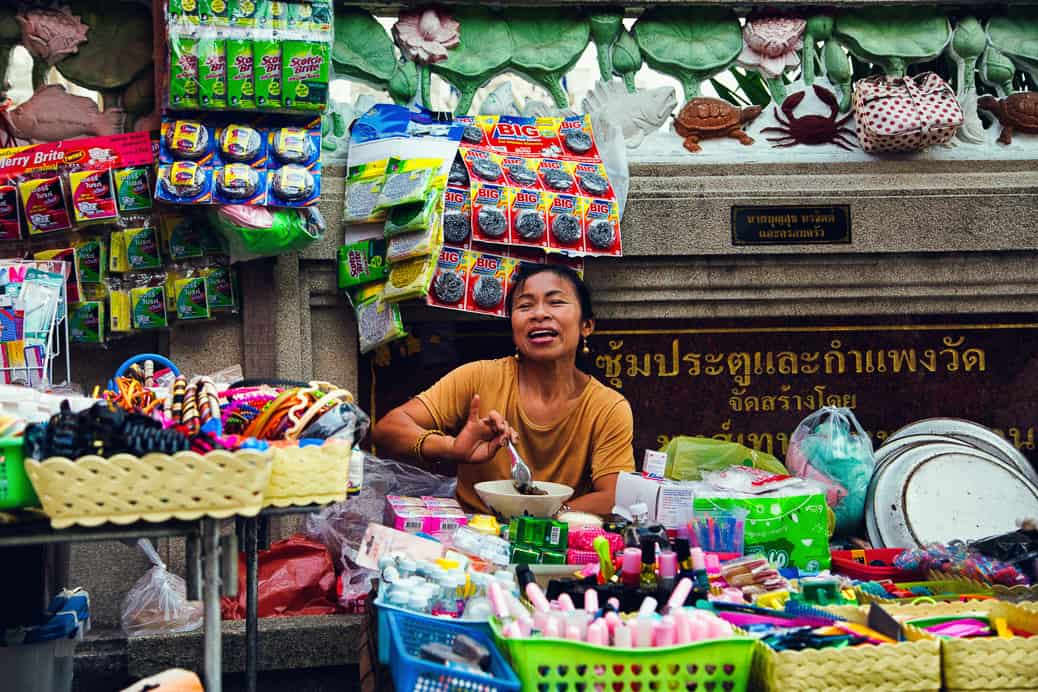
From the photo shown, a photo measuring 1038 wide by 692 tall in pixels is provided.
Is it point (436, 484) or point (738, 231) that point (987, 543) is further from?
point (436, 484)

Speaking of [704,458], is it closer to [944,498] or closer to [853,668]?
[944,498]

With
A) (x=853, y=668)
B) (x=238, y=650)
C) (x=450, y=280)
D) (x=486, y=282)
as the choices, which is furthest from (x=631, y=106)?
(x=853, y=668)

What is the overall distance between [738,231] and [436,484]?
1.98m

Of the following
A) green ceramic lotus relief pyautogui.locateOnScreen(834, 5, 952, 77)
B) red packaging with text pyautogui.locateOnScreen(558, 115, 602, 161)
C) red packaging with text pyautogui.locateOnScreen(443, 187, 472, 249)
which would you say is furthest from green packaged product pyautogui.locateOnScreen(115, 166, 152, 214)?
green ceramic lotus relief pyautogui.locateOnScreen(834, 5, 952, 77)

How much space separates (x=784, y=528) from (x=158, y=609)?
251 centimetres

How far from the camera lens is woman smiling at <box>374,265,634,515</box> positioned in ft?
17.0

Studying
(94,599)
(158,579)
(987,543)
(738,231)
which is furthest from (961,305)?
(94,599)

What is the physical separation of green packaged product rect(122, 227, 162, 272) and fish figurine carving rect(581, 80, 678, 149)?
2.23 meters

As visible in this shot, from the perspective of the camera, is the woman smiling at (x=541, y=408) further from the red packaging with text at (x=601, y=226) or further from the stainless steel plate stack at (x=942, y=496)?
the stainless steel plate stack at (x=942, y=496)

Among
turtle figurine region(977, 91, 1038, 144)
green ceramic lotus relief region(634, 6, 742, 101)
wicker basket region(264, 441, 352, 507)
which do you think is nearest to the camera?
wicker basket region(264, 441, 352, 507)

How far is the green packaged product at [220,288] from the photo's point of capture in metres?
5.14

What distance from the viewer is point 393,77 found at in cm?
550

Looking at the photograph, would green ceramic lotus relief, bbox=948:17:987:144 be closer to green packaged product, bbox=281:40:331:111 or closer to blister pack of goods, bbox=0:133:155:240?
green packaged product, bbox=281:40:331:111

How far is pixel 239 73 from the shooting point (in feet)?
15.7
